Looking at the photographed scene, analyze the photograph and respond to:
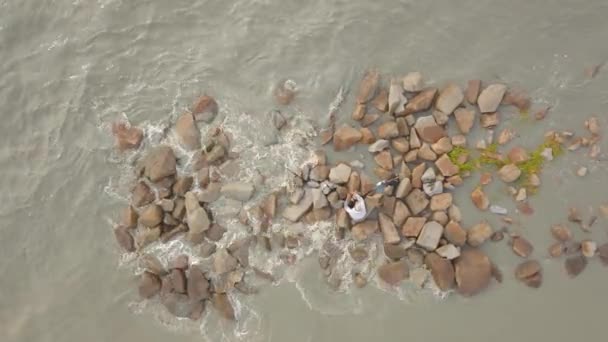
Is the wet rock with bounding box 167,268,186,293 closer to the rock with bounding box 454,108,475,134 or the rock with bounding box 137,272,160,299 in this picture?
the rock with bounding box 137,272,160,299

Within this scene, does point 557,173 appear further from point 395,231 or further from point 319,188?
point 319,188

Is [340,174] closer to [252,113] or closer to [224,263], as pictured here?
[252,113]

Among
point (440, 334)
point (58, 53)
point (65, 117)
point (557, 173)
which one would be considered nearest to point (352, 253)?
point (440, 334)

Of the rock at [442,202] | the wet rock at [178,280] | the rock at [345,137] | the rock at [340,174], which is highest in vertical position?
the rock at [345,137]

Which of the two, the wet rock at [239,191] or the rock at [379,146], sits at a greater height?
the rock at [379,146]

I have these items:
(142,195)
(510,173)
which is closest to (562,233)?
(510,173)

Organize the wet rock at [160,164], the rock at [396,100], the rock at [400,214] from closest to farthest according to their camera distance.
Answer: the rock at [400,214] < the rock at [396,100] < the wet rock at [160,164]

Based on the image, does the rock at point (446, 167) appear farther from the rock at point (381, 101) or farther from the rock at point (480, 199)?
the rock at point (381, 101)

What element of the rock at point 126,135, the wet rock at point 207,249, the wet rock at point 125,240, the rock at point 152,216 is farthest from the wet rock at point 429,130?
the wet rock at point 125,240
